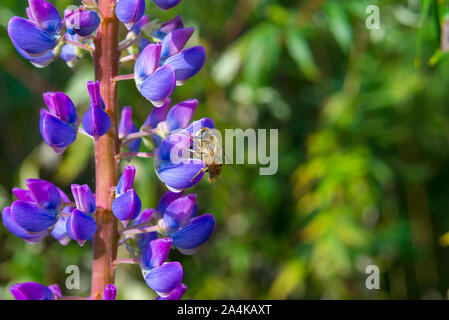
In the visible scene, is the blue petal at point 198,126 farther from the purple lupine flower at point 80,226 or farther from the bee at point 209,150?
the purple lupine flower at point 80,226

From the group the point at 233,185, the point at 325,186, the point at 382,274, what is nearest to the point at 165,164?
the point at 325,186

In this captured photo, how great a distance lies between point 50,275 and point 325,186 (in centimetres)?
97

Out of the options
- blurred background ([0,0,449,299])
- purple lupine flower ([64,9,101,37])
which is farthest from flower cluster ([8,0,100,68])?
blurred background ([0,0,449,299])

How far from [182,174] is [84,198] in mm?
143

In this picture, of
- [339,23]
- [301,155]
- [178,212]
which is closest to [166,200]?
[178,212]

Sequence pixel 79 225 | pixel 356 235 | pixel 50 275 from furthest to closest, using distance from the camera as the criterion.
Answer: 1. pixel 50 275
2. pixel 356 235
3. pixel 79 225

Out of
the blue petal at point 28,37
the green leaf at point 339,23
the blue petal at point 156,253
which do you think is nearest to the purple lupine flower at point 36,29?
the blue petal at point 28,37

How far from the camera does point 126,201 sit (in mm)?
787

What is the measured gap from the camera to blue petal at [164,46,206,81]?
0.84 m

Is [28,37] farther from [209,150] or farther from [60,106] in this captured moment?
[209,150]

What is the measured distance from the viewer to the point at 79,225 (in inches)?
30.7

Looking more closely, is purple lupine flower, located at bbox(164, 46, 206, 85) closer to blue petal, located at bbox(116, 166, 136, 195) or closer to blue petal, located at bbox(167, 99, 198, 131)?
blue petal, located at bbox(167, 99, 198, 131)

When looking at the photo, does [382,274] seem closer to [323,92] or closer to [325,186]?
[325,186]

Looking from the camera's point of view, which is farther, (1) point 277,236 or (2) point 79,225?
(1) point 277,236
